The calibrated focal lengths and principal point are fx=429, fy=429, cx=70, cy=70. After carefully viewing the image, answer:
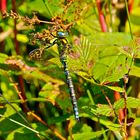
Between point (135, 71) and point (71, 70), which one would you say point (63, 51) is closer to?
point (71, 70)

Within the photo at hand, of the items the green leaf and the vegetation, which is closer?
the vegetation

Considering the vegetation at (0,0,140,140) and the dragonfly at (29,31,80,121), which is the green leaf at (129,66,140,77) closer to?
the vegetation at (0,0,140,140)

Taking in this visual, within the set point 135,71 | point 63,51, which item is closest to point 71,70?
point 63,51

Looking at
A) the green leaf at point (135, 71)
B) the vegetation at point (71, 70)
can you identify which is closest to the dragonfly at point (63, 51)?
the vegetation at point (71, 70)

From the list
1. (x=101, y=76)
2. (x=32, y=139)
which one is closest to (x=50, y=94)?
(x=32, y=139)

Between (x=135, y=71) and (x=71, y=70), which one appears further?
(x=135, y=71)

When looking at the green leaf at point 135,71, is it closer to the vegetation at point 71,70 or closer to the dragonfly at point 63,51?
the vegetation at point 71,70

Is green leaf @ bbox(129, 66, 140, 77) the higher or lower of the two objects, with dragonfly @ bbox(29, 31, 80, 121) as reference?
lower

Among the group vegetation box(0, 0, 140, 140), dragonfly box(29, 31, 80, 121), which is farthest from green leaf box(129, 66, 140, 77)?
dragonfly box(29, 31, 80, 121)
